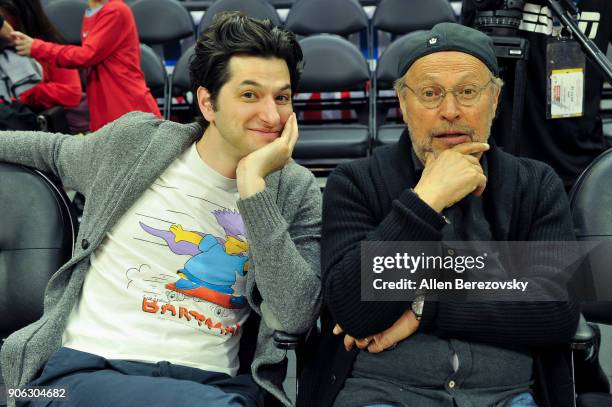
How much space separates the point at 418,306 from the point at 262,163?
1.59 feet

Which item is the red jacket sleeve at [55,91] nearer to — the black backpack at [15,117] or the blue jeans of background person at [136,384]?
the black backpack at [15,117]

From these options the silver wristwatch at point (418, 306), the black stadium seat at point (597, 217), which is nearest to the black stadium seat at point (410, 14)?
the black stadium seat at point (597, 217)

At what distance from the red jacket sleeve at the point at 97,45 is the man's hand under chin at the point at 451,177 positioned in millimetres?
2732

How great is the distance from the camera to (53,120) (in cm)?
386

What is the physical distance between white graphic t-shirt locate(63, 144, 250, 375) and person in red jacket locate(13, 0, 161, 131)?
2255 mm

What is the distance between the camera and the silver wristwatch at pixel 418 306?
1528 millimetres

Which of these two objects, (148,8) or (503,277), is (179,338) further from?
(148,8)

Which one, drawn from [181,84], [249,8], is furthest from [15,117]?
[249,8]

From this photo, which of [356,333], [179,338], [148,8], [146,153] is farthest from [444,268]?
[148,8]

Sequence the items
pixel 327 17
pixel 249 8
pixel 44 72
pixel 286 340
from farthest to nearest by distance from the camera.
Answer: pixel 327 17 < pixel 249 8 < pixel 44 72 < pixel 286 340

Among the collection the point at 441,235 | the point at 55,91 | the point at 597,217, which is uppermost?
the point at 441,235

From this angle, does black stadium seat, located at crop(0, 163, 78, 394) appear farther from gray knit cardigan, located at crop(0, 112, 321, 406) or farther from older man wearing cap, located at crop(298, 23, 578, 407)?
older man wearing cap, located at crop(298, 23, 578, 407)

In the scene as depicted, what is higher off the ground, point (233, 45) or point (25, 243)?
point (233, 45)

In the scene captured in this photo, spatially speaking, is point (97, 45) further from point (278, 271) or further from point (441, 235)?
point (441, 235)
